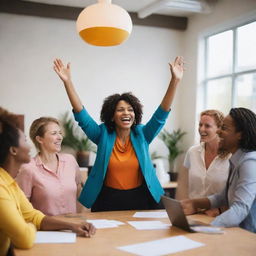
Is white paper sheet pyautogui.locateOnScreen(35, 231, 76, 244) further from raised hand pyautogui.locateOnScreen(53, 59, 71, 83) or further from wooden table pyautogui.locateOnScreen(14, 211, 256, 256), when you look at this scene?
raised hand pyautogui.locateOnScreen(53, 59, 71, 83)

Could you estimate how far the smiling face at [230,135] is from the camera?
7.41 ft

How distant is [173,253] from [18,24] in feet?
16.1

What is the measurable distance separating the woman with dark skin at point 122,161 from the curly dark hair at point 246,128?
26.6 inches

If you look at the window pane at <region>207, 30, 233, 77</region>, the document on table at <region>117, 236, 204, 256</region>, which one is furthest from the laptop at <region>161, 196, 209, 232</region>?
the window pane at <region>207, 30, 233, 77</region>

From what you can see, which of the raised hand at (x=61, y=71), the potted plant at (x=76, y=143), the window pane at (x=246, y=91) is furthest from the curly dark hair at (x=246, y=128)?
the potted plant at (x=76, y=143)

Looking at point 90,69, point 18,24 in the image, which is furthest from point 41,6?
point 90,69

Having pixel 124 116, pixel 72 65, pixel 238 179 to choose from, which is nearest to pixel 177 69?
pixel 124 116

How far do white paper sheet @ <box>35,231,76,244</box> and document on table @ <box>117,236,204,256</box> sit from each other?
279 mm

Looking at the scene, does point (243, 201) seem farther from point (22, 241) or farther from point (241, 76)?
point (241, 76)

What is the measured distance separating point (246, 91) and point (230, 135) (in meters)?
3.18

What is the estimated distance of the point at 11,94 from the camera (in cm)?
Answer: 558

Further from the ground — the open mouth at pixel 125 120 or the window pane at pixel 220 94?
the window pane at pixel 220 94

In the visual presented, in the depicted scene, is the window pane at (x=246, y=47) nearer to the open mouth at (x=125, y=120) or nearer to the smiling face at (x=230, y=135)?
the open mouth at (x=125, y=120)

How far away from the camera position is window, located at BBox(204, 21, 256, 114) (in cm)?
513
